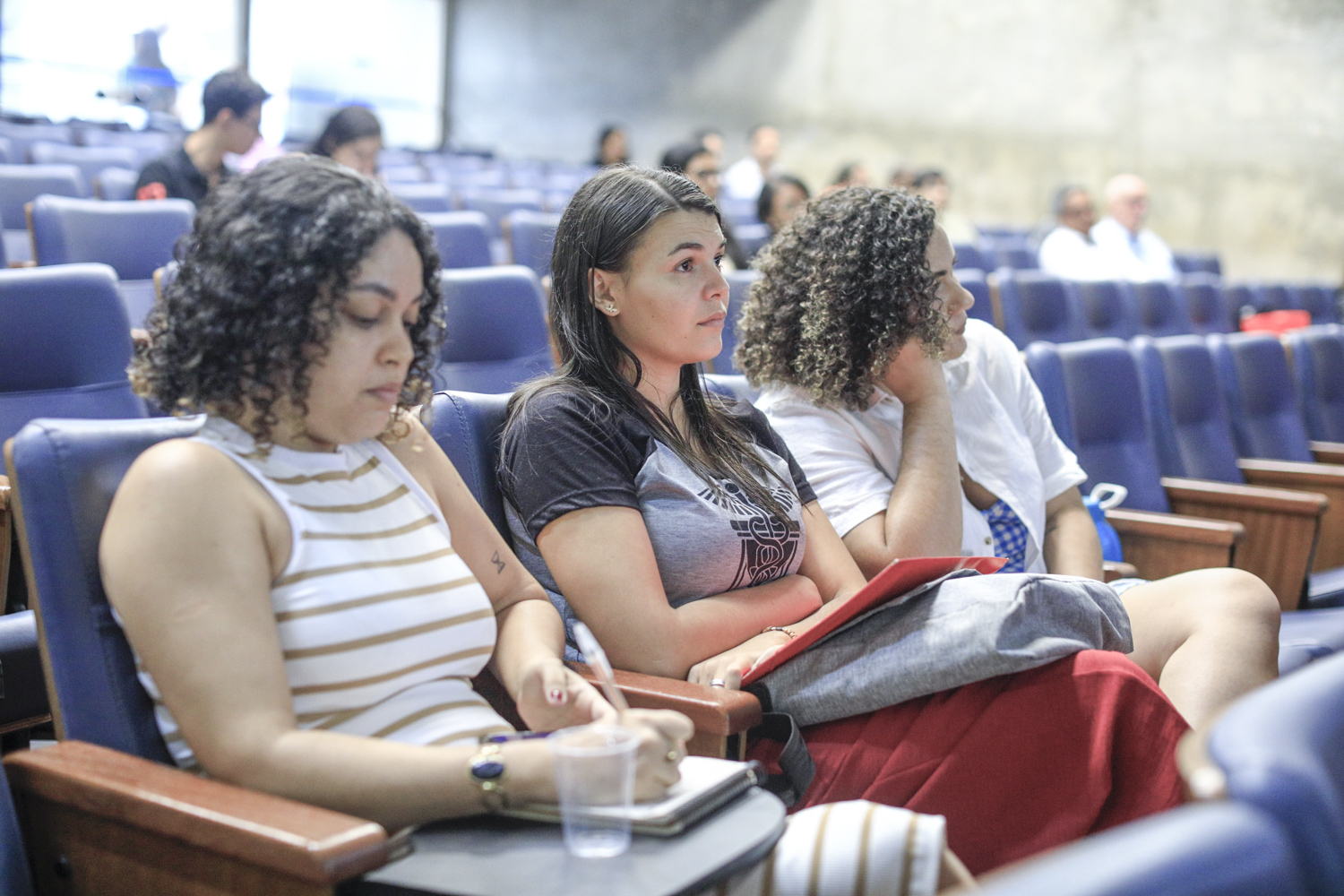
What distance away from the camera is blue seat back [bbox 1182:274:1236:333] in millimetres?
4859

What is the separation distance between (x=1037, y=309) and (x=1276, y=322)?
5.44ft

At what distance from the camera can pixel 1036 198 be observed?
8.52m

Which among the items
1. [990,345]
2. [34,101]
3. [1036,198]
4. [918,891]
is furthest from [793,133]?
[918,891]

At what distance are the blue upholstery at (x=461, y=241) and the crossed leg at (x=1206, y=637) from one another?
7.25 feet

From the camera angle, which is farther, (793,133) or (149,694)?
(793,133)

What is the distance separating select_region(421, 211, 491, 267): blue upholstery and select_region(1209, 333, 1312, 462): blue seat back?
80.2 inches

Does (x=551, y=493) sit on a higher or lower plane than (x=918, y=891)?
higher

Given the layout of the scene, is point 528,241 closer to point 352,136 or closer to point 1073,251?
point 352,136

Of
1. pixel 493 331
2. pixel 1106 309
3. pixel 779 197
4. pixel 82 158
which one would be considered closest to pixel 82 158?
pixel 82 158

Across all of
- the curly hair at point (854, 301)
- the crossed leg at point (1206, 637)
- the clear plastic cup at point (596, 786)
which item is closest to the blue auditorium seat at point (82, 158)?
the curly hair at point (854, 301)

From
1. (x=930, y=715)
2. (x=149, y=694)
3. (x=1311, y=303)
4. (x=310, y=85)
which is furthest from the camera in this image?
(x=310, y=85)

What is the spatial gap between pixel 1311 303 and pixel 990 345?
479 cm

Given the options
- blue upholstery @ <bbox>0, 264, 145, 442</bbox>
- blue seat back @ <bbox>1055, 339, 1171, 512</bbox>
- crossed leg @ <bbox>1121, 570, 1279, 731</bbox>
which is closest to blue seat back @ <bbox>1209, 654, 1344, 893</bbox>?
crossed leg @ <bbox>1121, 570, 1279, 731</bbox>

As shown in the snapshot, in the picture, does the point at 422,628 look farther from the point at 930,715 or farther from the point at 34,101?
the point at 34,101
